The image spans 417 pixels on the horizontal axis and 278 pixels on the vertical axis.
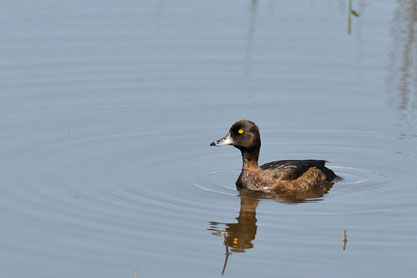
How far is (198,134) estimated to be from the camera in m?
15.5

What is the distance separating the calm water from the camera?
11.1 meters

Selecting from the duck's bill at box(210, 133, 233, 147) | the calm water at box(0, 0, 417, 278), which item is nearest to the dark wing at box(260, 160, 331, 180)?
the calm water at box(0, 0, 417, 278)

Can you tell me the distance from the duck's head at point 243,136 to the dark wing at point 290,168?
1.18 feet

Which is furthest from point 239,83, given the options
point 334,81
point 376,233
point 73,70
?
point 376,233

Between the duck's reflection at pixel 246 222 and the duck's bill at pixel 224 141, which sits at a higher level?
the duck's bill at pixel 224 141

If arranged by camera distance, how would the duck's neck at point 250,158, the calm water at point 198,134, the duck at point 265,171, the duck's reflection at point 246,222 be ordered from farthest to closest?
1. the duck's neck at point 250,158
2. the duck at point 265,171
3. the duck's reflection at point 246,222
4. the calm water at point 198,134

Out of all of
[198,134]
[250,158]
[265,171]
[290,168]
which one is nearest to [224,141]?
[250,158]

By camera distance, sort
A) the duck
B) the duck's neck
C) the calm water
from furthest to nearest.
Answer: the duck's neck → the duck → the calm water

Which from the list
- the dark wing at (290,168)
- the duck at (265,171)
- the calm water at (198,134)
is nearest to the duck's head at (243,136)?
the duck at (265,171)

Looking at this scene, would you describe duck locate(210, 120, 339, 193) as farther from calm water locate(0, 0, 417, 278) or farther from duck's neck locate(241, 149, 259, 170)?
calm water locate(0, 0, 417, 278)

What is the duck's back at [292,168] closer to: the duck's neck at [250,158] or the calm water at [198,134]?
the duck's neck at [250,158]

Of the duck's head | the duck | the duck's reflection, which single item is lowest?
the duck's reflection

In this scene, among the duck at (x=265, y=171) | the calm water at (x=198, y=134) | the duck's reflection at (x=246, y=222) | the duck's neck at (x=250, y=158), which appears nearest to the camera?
the calm water at (x=198, y=134)

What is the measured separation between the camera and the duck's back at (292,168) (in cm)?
1412
